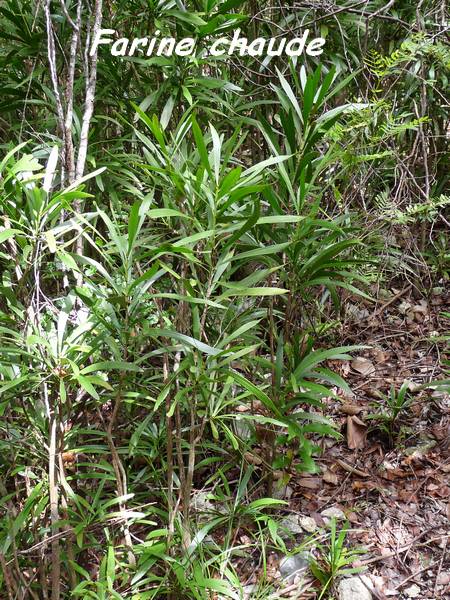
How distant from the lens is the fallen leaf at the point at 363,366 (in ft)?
8.68

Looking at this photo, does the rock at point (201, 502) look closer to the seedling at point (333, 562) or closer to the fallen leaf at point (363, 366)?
the seedling at point (333, 562)

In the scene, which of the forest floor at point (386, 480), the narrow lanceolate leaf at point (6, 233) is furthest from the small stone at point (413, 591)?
the narrow lanceolate leaf at point (6, 233)

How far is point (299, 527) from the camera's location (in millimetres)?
2059

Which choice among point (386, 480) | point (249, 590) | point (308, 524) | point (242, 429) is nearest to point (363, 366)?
point (386, 480)

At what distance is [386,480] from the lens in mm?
2209

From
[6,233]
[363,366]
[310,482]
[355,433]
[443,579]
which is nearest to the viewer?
[6,233]

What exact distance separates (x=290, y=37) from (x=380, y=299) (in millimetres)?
1244

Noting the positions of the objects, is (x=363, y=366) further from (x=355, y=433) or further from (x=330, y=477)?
(x=330, y=477)

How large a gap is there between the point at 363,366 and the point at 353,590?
101 cm

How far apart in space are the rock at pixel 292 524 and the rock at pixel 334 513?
9 cm

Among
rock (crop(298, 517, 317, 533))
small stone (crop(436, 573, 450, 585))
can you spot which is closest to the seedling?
rock (crop(298, 517, 317, 533))

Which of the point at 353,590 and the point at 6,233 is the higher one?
the point at 6,233

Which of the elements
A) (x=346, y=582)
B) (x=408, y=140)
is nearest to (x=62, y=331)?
(x=346, y=582)

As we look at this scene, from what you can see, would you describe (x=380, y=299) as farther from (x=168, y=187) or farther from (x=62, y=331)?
(x=62, y=331)
